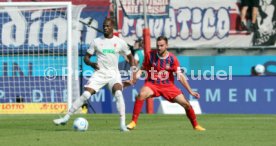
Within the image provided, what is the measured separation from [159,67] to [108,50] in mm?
1029

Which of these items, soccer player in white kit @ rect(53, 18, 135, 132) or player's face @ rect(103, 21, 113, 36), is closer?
player's face @ rect(103, 21, 113, 36)

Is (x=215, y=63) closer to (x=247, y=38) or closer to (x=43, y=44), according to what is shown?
(x=247, y=38)

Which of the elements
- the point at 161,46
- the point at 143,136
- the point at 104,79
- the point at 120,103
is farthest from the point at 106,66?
the point at 143,136

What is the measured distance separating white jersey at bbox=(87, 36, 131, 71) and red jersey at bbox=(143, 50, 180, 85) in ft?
→ 1.96

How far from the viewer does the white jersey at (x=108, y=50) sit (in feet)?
57.8

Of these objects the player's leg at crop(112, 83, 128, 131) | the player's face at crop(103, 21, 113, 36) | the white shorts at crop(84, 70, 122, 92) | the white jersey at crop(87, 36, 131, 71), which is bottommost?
the player's leg at crop(112, 83, 128, 131)

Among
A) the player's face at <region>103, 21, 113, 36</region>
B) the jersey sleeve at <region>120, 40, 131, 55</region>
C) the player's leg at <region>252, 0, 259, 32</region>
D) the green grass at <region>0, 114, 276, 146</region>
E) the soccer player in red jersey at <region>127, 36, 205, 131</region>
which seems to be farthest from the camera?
the player's leg at <region>252, 0, 259, 32</region>

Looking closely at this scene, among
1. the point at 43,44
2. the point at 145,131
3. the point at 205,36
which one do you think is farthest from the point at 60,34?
the point at 145,131

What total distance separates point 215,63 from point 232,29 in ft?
6.66

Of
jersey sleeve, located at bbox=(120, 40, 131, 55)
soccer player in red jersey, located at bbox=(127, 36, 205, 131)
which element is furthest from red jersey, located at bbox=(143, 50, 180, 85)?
jersey sleeve, located at bbox=(120, 40, 131, 55)

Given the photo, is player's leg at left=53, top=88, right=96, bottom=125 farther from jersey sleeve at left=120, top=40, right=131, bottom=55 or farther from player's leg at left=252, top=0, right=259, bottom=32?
player's leg at left=252, top=0, right=259, bottom=32

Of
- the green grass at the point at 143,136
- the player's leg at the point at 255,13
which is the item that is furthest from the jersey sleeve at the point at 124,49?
the player's leg at the point at 255,13

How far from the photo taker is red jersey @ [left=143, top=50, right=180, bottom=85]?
17.4 metres

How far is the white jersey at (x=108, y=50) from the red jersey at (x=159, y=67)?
23.6 inches
